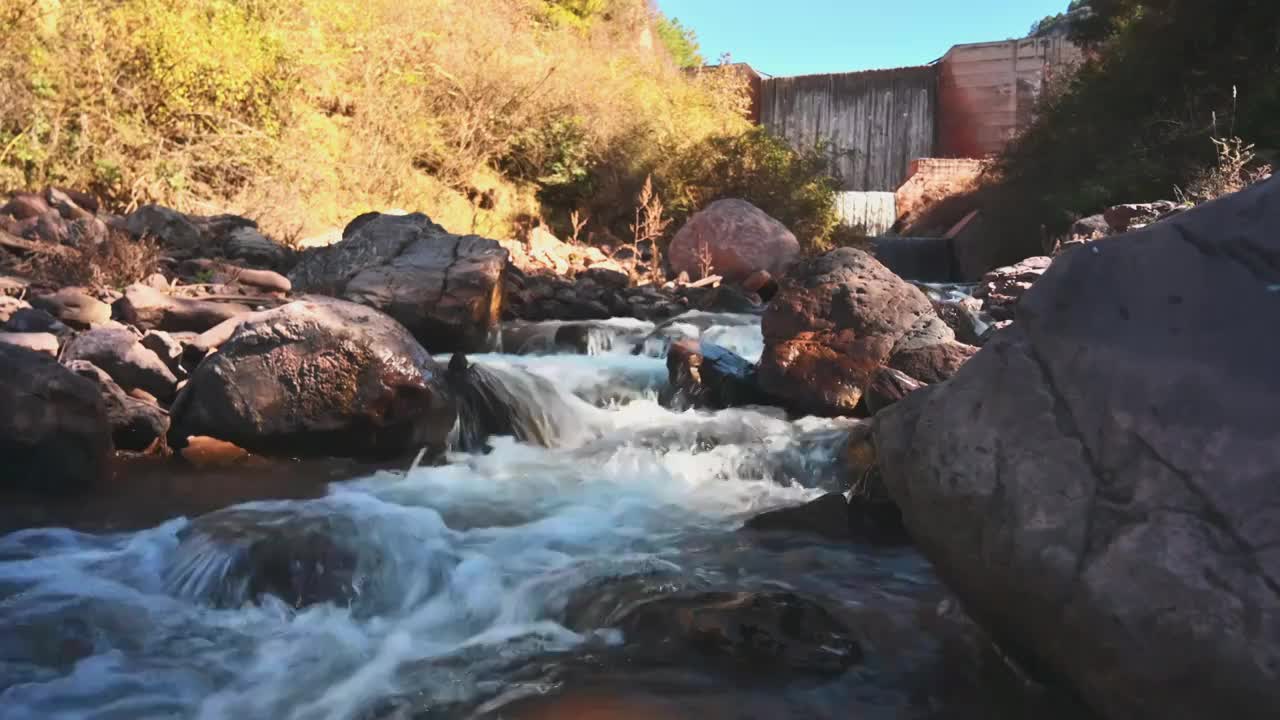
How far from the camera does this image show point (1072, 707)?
2.63m

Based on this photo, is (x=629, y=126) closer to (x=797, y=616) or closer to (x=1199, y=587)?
(x=797, y=616)

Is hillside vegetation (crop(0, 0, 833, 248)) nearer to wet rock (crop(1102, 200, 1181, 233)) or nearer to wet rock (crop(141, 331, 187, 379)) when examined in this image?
wet rock (crop(141, 331, 187, 379))

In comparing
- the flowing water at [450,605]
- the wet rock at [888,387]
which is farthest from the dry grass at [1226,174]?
the flowing water at [450,605]

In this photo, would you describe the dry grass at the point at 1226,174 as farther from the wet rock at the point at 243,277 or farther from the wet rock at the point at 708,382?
the wet rock at the point at 243,277

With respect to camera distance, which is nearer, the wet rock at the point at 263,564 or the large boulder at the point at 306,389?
the wet rock at the point at 263,564

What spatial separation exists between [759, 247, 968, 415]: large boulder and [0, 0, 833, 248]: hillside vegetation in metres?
6.31

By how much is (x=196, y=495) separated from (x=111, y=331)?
1760 mm

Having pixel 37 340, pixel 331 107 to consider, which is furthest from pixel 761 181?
pixel 37 340

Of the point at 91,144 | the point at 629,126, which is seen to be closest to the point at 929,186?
the point at 629,126

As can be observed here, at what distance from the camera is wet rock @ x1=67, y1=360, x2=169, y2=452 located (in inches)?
214

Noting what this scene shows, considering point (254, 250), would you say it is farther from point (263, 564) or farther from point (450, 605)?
point (450, 605)

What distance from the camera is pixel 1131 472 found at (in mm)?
2207

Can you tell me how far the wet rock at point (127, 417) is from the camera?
17.8 feet

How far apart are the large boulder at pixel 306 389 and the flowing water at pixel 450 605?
42 cm
